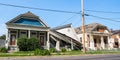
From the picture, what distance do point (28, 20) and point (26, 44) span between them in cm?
503

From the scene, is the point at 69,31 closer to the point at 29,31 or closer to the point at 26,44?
the point at 29,31

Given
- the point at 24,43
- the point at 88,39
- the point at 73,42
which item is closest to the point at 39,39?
the point at 24,43

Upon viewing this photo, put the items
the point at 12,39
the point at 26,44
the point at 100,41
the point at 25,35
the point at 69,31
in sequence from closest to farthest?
1. the point at 26,44
2. the point at 12,39
3. the point at 25,35
4. the point at 69,31
5. the point at 100,41

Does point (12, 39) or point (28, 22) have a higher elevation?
point (28, 22)

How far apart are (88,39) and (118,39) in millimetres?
15398

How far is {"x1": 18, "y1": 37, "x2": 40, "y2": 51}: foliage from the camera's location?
3531 centimetres

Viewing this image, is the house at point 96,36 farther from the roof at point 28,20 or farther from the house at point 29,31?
the roof at point 28,20

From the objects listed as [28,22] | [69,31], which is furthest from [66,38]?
[28,22]

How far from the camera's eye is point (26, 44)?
35406 mm

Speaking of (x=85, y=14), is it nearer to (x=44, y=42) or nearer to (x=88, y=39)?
(x=44, y=42)

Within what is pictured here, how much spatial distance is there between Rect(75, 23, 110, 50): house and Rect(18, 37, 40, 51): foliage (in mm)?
18223

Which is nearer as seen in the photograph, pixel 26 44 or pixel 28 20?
pixel 26 44

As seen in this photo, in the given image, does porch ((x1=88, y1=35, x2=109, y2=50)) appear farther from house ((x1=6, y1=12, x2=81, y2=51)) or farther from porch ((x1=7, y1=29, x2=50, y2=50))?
porch ((x1=7, y1=29, x2=50, y2=50))

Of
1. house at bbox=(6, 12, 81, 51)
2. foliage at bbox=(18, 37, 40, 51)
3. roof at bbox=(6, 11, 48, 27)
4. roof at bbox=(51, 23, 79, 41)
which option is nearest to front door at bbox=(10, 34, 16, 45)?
house at bbox=(6, 12, 81, 51)
